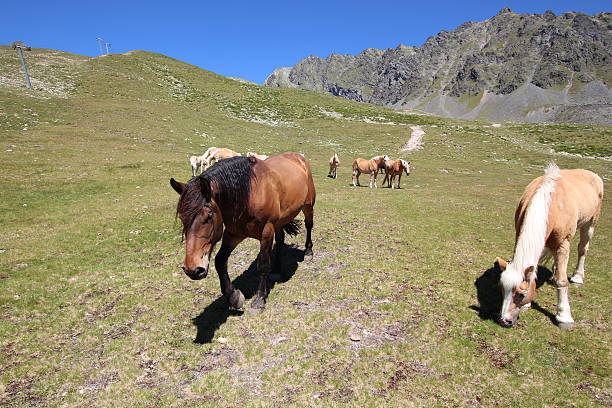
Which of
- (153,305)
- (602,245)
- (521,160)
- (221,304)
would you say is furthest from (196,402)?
(521,160)

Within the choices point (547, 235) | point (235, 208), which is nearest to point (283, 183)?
point (235, 208)

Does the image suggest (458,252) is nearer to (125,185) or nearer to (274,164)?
(274,164)

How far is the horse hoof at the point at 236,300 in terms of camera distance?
6902mm

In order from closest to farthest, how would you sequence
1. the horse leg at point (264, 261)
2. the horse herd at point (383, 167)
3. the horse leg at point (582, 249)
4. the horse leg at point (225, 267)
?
the horse leg at point (225, 267)
the horse leg at point (264, 261)
the horse leg at point (582, 249)
the horse herd at point (383, 167)

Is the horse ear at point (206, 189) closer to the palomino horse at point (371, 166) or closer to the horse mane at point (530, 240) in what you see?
the horse mane at point (530, 240)

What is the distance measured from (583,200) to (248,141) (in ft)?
115

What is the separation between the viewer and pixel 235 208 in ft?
20.1

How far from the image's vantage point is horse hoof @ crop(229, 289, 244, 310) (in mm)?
6902

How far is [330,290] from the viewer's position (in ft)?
26.5

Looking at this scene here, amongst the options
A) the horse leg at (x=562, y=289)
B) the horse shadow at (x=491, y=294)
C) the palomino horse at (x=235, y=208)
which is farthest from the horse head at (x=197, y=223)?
the horse leg at (x=562, y=289)

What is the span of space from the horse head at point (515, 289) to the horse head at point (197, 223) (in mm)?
5611

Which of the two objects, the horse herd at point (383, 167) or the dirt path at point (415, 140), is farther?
the dirt path at point (415, 140)

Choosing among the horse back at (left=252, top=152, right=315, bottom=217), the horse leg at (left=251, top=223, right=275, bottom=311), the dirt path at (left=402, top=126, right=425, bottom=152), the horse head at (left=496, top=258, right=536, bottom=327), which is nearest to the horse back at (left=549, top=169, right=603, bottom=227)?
the horse head at (left=496, top=258, right=536, bottom=327)

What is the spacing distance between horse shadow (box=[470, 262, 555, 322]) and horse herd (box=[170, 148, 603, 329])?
25 centimetres
